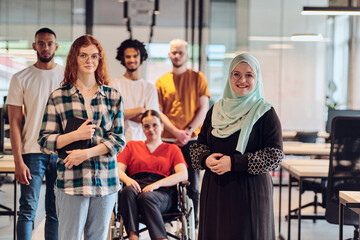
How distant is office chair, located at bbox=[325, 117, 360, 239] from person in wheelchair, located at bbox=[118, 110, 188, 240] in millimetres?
1124

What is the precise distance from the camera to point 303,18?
336 inches

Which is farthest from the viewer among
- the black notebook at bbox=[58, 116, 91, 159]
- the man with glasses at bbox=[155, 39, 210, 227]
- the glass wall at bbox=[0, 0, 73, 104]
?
the glass wall at bbox=[0, 0, 73, 104]

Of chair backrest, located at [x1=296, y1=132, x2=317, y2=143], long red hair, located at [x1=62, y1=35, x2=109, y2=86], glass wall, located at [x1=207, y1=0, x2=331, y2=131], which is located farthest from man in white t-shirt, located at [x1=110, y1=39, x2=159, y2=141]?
glass wall, located at [x1=207, y1=0, x2=331, y2=131]

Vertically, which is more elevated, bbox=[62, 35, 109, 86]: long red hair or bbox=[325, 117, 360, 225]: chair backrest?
bbox=[62, 35, 109, 86]: long red hair

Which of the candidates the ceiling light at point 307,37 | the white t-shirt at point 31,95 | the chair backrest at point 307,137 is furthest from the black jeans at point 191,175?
the ceiling light at point 307,37

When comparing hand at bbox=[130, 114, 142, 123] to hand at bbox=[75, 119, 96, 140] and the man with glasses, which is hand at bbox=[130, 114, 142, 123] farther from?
hand at bbox=[75, 119, 96, 140]

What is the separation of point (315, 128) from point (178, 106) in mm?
4399

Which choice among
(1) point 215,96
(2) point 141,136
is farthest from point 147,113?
(1) point 215,96

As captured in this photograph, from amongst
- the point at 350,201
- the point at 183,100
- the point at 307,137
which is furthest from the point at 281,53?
the point at 350,201

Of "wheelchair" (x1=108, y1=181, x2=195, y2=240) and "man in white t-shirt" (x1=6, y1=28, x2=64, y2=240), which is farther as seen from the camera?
"wheelchair" (x1=108, y1=181, x2=195, y2=240)

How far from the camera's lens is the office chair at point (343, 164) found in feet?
13.3

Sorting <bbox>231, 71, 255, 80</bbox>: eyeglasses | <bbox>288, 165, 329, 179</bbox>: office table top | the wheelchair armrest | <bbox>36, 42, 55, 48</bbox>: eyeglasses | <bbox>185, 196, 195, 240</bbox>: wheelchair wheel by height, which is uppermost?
<bbox>36, 42, 55, 48</bbox>: eyeglasses

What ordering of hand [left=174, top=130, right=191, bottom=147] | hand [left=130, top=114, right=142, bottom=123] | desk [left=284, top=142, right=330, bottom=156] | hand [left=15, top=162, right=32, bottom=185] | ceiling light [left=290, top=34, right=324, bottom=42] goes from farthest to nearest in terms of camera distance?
1. ceiling light [left=290, top=34, right=324, bottom=42]
2. desk [left=284, top=142, right=330, bottom=156]
3. hand [left=174, top=130, right=191, bottom=147]
4. hand [left=130, top=114, right=142, bottom=123]
5. hand [left=15, top=162, right=32, bottom=185]

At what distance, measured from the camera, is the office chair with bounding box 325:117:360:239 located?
405cm
